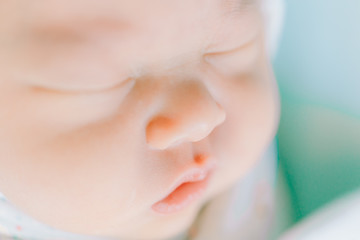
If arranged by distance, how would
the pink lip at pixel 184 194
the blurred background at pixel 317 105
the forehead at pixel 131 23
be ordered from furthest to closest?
the blurred background at pixel 317 105 → the pink lip at pixel 184 194 → the forehead at pixel 131 23

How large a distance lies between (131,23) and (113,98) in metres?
0.07

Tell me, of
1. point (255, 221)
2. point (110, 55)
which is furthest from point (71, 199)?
point (255, 221)

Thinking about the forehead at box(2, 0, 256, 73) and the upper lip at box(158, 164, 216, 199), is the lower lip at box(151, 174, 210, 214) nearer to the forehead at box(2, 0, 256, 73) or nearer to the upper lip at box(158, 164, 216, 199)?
the upper lip at box(158, 164, 216, 199)

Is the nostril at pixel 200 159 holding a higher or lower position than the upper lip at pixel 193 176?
higher

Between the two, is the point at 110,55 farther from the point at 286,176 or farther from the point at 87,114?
the point at 286,176

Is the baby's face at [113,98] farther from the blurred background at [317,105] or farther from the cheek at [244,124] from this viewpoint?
the blurred background at [317,105]

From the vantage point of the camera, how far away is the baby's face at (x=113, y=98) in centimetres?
36

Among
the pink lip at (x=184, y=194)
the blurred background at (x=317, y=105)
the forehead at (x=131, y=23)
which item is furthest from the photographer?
the blurred background at (x=317, y=105)

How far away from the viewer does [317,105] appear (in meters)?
0.61

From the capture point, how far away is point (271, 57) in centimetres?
65

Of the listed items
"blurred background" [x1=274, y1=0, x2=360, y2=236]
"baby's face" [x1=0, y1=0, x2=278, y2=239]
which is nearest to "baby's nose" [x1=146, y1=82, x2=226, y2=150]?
"baby's face" [x1=0, y1=0, x2=278, y2=239]

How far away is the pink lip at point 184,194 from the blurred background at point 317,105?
194 mm

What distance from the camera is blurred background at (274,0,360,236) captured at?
1.88ft

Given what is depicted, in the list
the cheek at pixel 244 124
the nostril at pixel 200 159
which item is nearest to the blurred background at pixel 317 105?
the cheek at pixel 244 124
